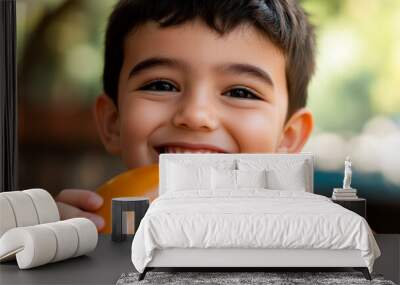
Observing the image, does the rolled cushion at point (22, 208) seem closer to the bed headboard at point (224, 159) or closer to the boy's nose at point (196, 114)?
the bed headboard at point (224, 159)

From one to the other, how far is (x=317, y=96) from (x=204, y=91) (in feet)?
3.98

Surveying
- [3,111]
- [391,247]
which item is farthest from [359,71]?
[3,111]

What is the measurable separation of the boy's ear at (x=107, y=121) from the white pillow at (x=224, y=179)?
4.44 ft

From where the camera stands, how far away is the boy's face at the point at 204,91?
6.47 meters

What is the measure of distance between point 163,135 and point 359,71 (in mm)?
2156

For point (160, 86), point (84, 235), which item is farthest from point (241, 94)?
point (84, 235)

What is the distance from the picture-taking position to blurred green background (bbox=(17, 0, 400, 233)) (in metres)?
Result: 6.71

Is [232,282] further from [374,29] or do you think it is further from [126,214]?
[374,29]

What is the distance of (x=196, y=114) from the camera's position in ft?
21.2

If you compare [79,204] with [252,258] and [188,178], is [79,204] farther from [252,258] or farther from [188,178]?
[252,258]

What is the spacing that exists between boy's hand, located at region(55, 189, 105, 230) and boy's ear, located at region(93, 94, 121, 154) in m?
0.53

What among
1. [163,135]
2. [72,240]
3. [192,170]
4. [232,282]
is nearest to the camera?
[232,282]

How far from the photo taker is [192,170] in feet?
19.6

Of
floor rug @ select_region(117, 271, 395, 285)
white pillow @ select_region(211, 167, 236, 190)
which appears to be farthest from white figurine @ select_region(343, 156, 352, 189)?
floor rug @ select_region(117, 271, 395, 285)
